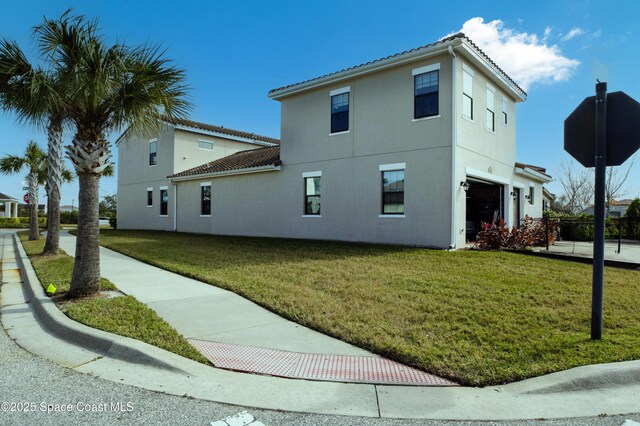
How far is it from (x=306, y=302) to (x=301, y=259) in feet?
14.2

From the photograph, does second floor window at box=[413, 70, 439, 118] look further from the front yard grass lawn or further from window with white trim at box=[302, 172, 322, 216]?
the front yard grass lawn

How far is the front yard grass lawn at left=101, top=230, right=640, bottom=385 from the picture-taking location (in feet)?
13.8

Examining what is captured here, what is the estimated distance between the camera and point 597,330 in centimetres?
464

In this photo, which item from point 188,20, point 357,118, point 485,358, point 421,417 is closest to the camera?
point 421,417

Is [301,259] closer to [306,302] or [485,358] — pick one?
[306,302]

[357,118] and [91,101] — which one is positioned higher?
[357,118]

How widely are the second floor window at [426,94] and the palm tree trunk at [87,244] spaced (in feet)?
32.8

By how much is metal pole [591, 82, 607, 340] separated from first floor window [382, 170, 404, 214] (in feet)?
28.4

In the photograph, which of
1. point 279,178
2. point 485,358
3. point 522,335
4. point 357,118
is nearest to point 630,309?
point 522,335

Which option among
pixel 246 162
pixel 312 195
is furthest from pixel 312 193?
pixel 246 162

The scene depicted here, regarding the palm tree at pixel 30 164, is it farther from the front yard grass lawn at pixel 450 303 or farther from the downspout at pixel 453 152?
the downspout at pixel 453 152

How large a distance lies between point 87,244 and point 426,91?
10796 millimetres

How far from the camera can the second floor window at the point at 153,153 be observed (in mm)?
25375

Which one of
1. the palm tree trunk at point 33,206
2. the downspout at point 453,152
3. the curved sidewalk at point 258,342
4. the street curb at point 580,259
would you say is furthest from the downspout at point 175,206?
the street curb at point 580,259
